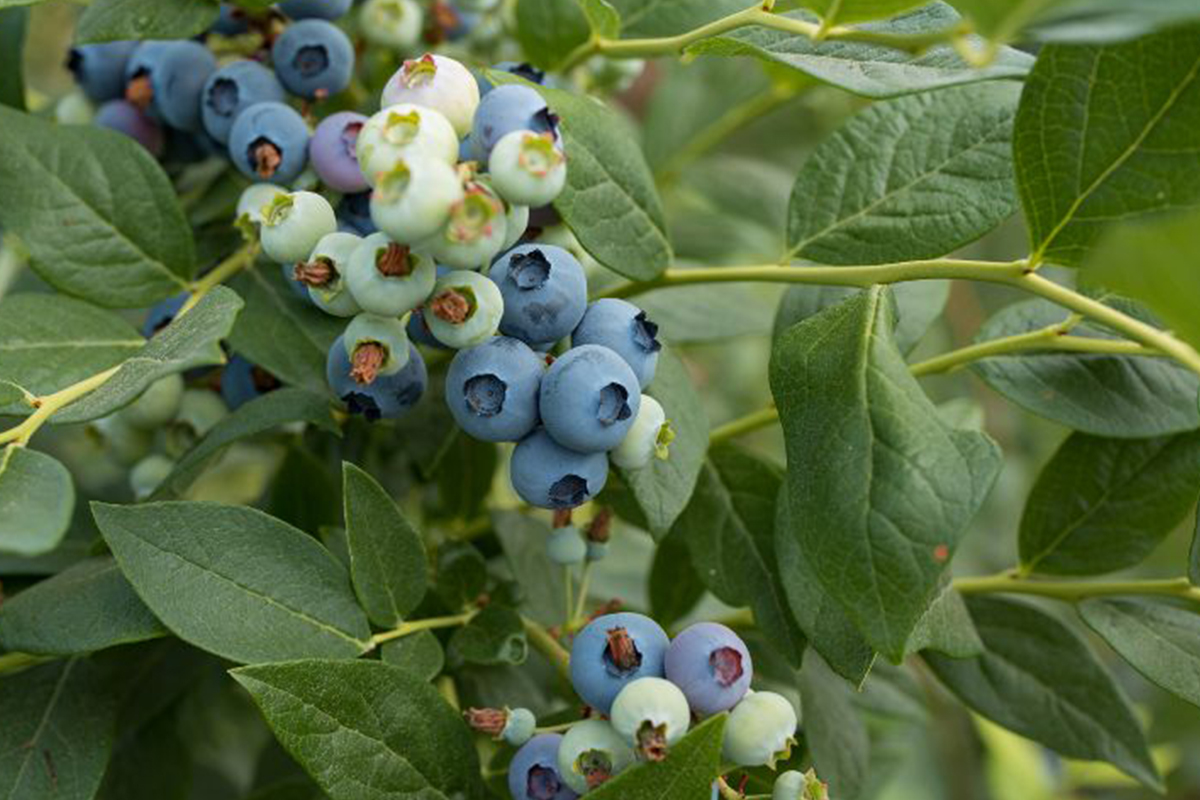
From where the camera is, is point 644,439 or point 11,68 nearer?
point 644,439

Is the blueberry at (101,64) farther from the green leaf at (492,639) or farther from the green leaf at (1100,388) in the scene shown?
the green leaf at (1100,388)

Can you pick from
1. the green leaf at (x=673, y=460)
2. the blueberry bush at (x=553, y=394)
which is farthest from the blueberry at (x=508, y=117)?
the green leaf at (x=673, y=460)

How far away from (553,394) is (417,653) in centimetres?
21

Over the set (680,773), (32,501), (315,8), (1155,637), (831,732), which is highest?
(315,8)

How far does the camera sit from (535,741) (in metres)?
0.79

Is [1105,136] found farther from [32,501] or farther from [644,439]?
[32,501]

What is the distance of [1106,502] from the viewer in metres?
1.02

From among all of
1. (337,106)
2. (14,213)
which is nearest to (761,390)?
(337,106)

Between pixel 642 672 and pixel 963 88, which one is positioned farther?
pixel 963 88

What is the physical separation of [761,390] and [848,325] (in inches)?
63.7

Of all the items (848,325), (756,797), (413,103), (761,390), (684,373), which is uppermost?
(413,103)

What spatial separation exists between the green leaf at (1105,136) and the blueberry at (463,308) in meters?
0.31

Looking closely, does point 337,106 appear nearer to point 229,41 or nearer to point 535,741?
point 229,41

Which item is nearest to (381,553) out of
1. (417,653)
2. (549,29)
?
(417,653)
